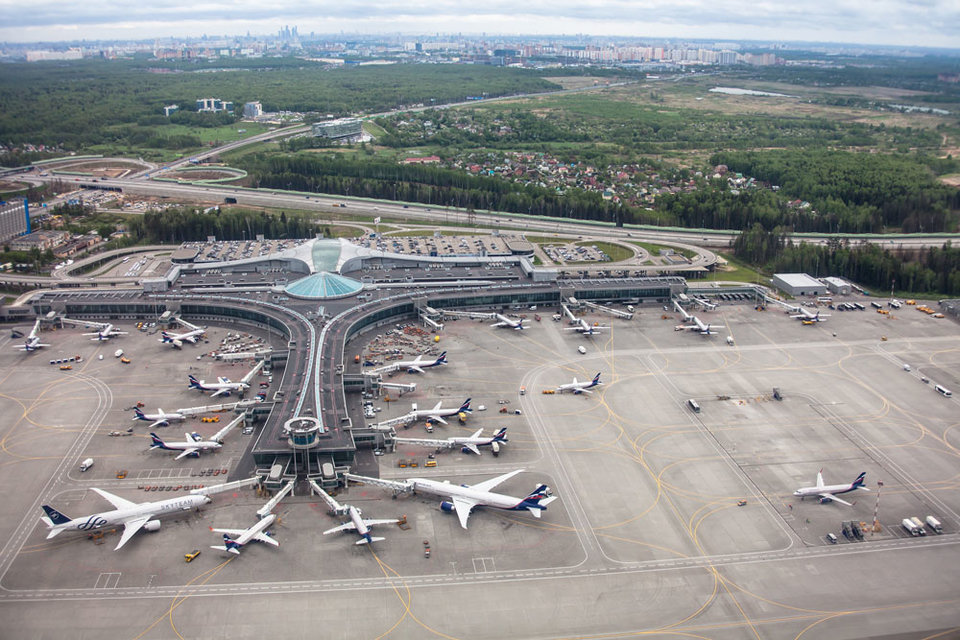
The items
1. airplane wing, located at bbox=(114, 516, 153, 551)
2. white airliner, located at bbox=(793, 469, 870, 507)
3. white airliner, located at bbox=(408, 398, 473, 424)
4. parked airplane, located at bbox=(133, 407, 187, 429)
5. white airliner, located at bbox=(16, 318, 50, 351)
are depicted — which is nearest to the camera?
airplane wing, located at bbox=(114, 516, 153, 551)

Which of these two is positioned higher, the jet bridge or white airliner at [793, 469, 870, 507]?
the jet bridge

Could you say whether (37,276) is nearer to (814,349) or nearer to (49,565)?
(49,565)

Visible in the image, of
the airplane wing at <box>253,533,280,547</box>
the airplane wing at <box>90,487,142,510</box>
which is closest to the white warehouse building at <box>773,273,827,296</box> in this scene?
the airplane wing at <box>253,533,280,547</box>

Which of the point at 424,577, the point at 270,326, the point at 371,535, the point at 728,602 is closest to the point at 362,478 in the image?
the point at 371,535

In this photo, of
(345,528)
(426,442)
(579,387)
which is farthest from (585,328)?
(345,528)

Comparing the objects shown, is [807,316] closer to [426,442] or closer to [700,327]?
[700,327]

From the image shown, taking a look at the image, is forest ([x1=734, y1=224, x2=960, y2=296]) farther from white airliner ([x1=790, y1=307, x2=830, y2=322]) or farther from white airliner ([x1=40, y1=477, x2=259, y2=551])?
white airliner ([x1=40, y1=477, x2=259, y2=551])
